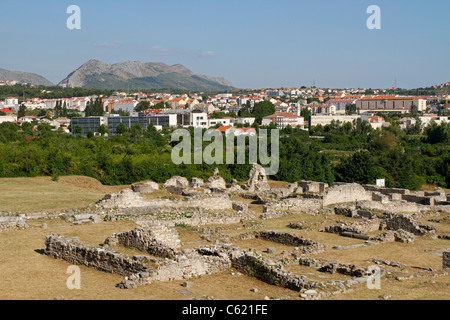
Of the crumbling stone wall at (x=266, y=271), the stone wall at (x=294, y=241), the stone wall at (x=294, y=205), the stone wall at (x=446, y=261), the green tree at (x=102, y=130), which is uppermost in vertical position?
the green tree at (x=102, y=130)

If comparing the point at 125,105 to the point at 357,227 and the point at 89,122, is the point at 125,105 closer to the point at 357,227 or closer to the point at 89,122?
the point at 89,122

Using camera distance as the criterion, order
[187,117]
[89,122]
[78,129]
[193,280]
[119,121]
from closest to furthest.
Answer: [193,280]
[78,129]
[89,122]
[119,121]
[187,117]

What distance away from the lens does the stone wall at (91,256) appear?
1276 centimetres

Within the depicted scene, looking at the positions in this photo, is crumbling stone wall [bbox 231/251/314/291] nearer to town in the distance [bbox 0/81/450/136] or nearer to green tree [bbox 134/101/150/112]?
town in the distance [bbox 0/81/450/136]

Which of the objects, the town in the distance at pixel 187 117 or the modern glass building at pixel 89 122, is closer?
the modern glass building at pixel 89 122

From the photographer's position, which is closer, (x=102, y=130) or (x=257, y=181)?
(x=257, y=181)

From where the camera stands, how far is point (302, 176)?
143 ft

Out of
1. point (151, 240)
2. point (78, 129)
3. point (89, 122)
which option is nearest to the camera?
point (151, 240)

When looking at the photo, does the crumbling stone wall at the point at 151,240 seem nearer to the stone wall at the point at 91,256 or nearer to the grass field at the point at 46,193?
the stone wall at the point at 91,256

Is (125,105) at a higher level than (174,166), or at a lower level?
higher

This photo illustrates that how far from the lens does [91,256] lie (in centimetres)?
1360

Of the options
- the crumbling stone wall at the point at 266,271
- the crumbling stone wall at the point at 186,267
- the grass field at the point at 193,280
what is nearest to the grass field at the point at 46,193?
the grass field at the point at 193,280

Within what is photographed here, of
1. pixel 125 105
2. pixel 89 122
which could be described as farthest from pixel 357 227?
pixel 125 105

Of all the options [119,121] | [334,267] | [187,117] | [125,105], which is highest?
[125,105]
